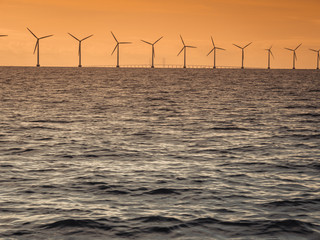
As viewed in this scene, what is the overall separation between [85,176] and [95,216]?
643 centimetres

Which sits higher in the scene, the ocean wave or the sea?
the sea

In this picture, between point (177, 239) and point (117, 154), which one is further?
point (117, 154)

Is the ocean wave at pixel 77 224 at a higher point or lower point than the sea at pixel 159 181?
lower

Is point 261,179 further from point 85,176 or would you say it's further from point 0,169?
point 0,169

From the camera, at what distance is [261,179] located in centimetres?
2341

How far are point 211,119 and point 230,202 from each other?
31.6m

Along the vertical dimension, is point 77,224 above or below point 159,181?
below

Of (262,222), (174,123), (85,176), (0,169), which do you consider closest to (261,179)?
(262,222)

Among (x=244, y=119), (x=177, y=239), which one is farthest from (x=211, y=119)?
(x=177, y=239)

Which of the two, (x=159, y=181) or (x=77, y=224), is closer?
(x=77, y=224)

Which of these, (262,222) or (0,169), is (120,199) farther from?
(0,169)

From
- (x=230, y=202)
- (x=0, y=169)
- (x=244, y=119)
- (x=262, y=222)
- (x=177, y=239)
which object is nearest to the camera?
(x=177, y=239)

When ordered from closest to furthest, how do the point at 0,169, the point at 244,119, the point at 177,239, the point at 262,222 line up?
the point at 177,239 < the point at 262,222 < the point at 0,169 < the point at 244,119

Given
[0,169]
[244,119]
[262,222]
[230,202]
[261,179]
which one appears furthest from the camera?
[244,119]
